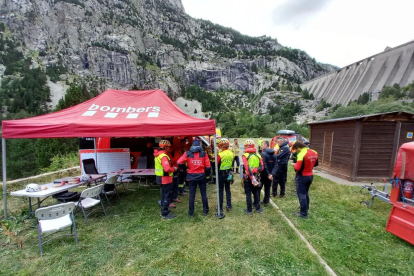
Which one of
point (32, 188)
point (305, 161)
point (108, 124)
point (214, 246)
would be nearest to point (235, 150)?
point (305, 161)

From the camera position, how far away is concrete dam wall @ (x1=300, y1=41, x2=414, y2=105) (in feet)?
180

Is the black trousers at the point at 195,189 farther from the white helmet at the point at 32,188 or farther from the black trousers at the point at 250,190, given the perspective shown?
the white helmet at the point at 32,188

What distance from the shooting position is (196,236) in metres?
3.51

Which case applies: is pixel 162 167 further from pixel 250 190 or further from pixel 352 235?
pixel 352 235

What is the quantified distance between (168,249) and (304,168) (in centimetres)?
312

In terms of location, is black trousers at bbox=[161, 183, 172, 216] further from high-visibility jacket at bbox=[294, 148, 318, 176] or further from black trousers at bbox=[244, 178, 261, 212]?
high-visibility jacket at bbox=[294, 148, 318, 176]

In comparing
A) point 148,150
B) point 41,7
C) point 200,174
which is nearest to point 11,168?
point 148,150

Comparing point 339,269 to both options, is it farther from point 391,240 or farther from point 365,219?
point 365,219

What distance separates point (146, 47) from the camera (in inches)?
4321

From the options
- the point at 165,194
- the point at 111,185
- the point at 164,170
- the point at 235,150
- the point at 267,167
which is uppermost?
the point at 164,170

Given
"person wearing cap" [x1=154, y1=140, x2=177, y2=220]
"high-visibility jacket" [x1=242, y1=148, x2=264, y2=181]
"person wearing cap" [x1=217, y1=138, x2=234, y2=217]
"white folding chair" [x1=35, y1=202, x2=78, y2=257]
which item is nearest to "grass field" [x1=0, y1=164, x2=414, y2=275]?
"white folding chair" [x1=35, y1=202, x2=78, y2=257]

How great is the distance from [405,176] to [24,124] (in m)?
7.64

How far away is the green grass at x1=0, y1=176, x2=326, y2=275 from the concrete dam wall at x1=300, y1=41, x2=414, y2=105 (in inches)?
2951

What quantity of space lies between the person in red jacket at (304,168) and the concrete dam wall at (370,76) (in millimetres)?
73401
